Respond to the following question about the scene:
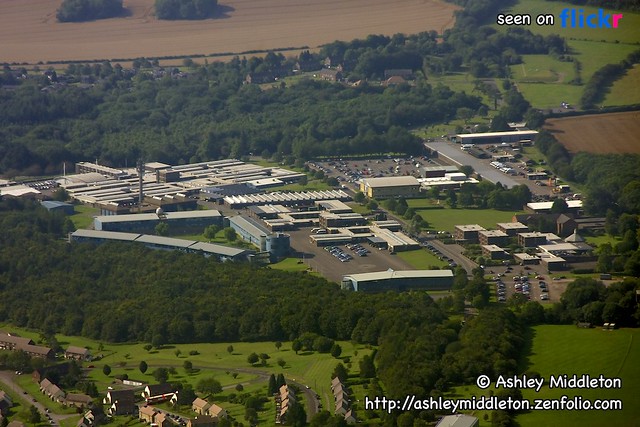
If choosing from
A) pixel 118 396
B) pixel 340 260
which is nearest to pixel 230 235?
pixel 340 260

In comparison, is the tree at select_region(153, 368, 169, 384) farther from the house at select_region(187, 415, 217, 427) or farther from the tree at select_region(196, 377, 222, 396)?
the house at select_region(187, 415, 217, 427)

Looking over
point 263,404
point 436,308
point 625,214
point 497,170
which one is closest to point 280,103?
point 497,170

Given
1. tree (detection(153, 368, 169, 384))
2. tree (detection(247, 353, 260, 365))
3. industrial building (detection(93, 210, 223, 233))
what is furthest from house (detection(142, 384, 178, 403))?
industrial building (detection(93, 210, 223, 233))

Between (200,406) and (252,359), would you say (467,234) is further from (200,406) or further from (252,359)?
(200,406)

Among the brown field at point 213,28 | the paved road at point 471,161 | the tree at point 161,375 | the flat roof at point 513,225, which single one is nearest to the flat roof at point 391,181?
the paved road at point 471,161

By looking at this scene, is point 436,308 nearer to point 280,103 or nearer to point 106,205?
point 106,205

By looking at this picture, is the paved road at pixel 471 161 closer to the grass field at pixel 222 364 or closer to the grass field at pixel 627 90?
the grass field at pixel 627 90
